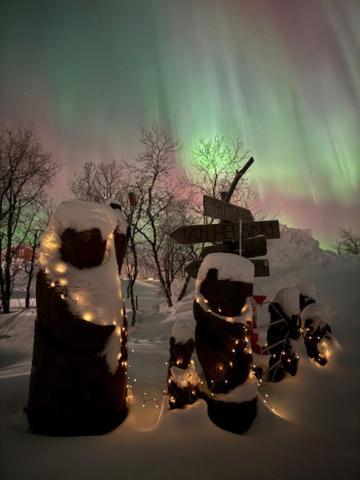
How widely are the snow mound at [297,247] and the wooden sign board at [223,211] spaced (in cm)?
1399

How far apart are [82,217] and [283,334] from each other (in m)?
4.56

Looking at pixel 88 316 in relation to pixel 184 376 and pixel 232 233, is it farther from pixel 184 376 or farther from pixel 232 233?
pixel 232 233

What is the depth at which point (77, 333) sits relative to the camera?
3266 millimetres

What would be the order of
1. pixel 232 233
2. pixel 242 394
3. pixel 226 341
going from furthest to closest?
pixel 232 233 → pixel 226 341 → pixel 242 394

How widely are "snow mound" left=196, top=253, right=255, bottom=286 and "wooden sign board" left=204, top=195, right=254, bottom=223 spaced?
2.80 ft

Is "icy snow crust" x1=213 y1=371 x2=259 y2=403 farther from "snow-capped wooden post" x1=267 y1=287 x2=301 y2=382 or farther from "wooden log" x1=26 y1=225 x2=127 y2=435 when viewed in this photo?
"snow-capped wooden post" x1=267 y1=287 x2=301 y2=382

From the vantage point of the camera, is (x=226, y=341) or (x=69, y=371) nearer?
(x=69, y=371)

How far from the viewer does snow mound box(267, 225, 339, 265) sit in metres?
20.4

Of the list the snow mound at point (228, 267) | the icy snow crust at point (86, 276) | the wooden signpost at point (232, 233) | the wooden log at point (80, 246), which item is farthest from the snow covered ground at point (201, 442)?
the wooden signpost at point (232, 233)

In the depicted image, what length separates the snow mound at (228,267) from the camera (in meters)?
4.20

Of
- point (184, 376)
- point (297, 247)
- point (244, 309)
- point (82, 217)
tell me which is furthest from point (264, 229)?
point (297, 247)

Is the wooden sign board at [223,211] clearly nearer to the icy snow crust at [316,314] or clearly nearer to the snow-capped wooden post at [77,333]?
the snow-capped wooden post at [77,333]

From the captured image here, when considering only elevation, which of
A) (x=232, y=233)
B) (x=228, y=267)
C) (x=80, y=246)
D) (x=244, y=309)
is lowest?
(x=244, y=309)

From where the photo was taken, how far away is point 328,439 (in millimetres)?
4047
